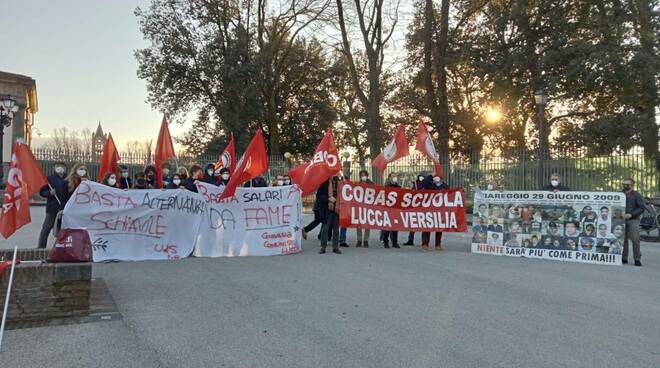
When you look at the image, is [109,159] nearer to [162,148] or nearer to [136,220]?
[162,148]

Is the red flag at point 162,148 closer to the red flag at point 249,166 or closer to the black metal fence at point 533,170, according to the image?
the red flag at point 249,166

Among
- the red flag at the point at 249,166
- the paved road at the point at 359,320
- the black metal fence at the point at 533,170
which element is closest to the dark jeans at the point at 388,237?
the paved road at the point at 359,320

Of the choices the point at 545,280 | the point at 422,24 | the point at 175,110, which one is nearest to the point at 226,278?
the point at 545,280

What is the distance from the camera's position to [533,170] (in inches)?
896

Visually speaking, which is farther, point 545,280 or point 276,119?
point 276,119

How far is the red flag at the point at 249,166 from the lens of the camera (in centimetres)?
1090

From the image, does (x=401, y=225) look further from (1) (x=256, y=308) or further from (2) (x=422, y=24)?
(2) (x=422, y=24)

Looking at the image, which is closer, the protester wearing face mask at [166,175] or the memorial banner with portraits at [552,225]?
the memorial banner with portraits at [552,225]

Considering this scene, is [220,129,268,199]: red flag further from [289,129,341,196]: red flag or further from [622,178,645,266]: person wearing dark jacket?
[622,178,645,266]: person wearing dark jacket

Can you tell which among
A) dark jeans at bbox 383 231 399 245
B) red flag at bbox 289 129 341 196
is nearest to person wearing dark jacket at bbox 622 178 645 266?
dark jeans at bbox 383 231 399 245

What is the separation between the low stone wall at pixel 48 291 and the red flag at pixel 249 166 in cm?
502

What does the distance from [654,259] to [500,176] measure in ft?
41.4

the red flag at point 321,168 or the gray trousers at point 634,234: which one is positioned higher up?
the red flag at point 321,168

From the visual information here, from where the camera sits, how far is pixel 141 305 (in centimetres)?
654
